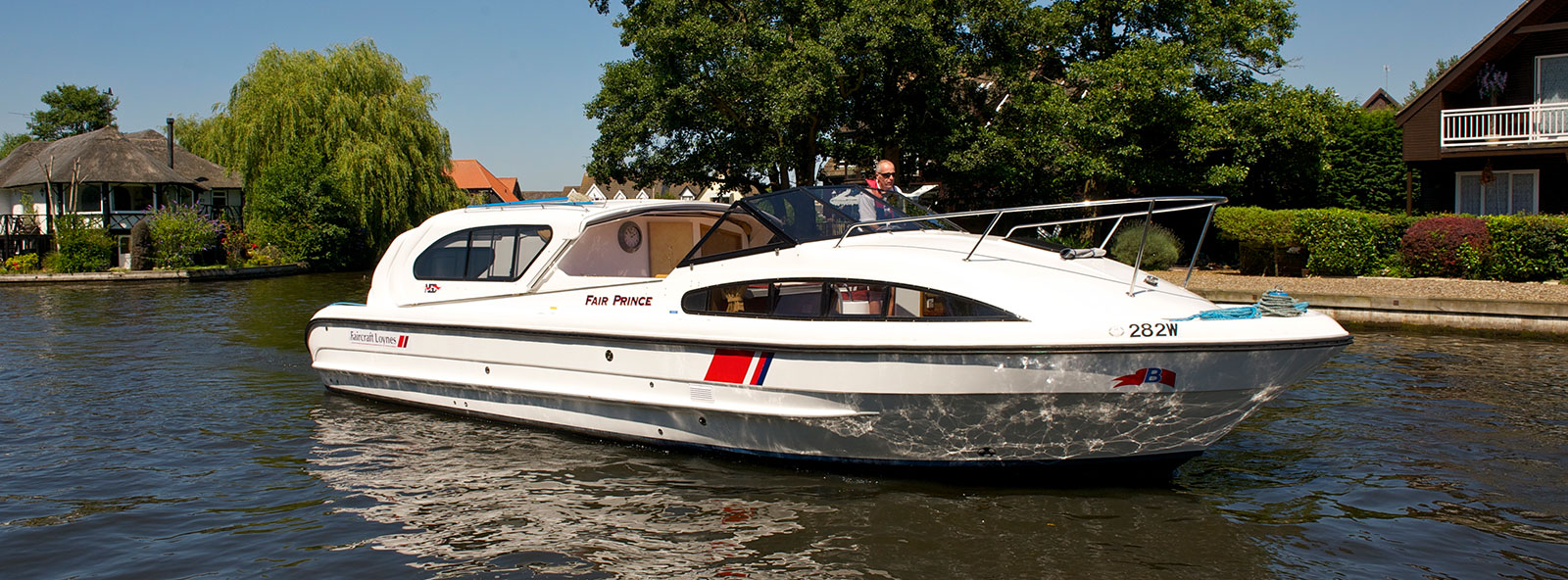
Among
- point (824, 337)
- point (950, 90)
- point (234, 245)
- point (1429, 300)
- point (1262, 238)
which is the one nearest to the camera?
point (824, 337)

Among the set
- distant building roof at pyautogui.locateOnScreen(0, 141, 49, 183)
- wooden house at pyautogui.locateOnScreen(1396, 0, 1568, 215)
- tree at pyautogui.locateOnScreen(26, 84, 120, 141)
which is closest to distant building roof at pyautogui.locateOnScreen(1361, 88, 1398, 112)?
wooden house at pyautogui.locateOnScreen(1396, 0, 1568, 215)

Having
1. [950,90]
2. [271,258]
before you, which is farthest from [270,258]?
[950,90]

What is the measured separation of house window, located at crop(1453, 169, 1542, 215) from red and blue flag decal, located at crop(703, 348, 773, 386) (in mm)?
23974

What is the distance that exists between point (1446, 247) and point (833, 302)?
51.0ft

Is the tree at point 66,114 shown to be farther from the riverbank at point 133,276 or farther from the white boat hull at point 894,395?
the white boat hull at point 894,395

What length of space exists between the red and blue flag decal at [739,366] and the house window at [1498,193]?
78.7 ft

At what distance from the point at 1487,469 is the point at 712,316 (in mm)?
5741

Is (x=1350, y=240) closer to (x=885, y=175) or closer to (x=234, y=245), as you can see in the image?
(x=885, y=175)

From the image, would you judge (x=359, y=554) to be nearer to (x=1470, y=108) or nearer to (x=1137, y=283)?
(x=1137, y=283)

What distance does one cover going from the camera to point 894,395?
6.71 metres

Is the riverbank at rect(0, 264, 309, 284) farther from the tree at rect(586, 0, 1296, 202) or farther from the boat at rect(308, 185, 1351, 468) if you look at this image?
the boat at rect(308, 185, 1351, 468)

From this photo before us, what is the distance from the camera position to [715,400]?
24.3 feet

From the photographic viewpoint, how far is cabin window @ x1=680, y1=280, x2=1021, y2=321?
6.70 m

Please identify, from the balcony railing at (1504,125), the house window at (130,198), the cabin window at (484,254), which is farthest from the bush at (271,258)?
the balcony railing at (1504,125)
